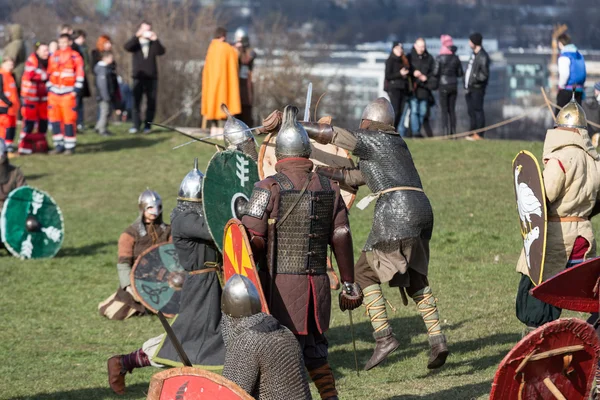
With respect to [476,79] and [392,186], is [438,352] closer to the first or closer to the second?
[392,186]

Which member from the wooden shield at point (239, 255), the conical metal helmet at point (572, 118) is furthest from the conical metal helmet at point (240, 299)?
the conical metal helmet at point (572, 118)

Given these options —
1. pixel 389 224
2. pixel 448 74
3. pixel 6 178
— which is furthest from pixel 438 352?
pixel 448 74

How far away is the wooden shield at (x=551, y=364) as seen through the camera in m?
4.80

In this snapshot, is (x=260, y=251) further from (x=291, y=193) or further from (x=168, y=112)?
(x=168, y=112)

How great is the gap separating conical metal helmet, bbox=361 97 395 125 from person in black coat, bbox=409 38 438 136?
32.0 ft

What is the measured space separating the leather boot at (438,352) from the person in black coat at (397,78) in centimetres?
995

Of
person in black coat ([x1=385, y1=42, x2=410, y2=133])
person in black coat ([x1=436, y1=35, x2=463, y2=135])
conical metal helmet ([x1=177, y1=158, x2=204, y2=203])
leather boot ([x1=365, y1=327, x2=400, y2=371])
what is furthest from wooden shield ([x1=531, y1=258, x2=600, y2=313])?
person in black coat ([x1=436, y1=35, x2=463, y2=135])

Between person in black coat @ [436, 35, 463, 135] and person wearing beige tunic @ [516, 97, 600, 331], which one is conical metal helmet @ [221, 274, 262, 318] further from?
person in black coat @ [436, 35, 463, 135]

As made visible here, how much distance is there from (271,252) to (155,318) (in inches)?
165

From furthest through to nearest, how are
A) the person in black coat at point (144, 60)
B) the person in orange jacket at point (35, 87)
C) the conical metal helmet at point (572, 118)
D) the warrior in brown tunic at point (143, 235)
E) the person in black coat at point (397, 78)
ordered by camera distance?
the person in black coat at point (144, 60) < the person in orange jacket at point (35, 87) < the person in black coat at point (397, 78) < the warrior in brown tunic at point (143, 235) < the conical metal helmet at point (572, 118)

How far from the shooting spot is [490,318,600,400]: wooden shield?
15.7 ft

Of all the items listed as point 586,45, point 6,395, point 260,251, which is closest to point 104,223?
point 6,395

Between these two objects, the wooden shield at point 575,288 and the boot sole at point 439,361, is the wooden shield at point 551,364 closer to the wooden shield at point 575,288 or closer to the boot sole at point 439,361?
the wooden shield at point 575,288

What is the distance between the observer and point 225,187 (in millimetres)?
6953
